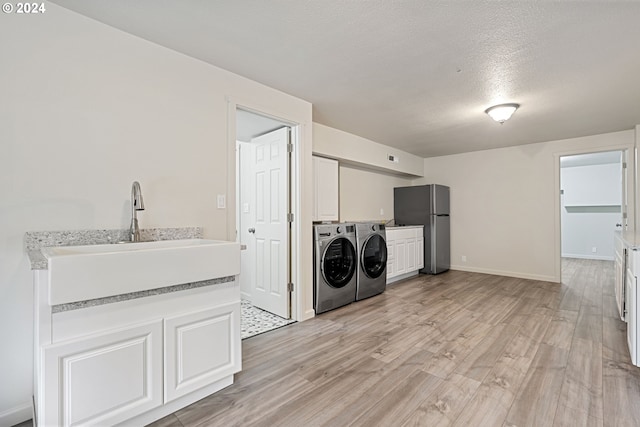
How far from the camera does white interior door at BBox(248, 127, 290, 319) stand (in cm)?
313

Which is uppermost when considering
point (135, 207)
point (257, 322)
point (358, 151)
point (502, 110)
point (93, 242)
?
point (502, 110)

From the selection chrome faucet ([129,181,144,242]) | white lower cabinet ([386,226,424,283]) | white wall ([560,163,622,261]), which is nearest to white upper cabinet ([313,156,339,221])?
white lower cabinet ([386,226,424,283])

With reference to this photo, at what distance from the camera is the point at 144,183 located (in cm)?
201

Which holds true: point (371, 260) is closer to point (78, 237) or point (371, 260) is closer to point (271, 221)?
point (271, 221)

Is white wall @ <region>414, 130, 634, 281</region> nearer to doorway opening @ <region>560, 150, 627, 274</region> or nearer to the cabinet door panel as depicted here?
the cabinet door panel

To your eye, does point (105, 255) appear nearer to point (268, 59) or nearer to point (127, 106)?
point (127, 106)

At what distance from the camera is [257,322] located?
3084mm

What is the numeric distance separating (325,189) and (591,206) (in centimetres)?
732

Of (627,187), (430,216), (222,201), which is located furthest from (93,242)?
(627,187)

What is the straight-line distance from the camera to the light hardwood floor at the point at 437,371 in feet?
5.41

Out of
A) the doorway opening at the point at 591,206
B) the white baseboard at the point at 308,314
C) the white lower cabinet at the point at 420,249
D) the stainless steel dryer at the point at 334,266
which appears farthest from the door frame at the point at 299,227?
the doorway opening at the point at 591,206

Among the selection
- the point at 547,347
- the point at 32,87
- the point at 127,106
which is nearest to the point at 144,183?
the point at 127,106

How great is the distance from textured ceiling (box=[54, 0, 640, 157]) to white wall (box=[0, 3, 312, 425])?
0.22 m

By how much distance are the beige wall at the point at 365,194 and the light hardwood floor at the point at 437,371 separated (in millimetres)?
1772
